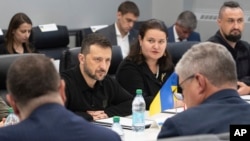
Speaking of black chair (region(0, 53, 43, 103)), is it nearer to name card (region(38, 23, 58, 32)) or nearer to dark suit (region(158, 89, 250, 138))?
dark suit (region(158, 89, 250, 138))

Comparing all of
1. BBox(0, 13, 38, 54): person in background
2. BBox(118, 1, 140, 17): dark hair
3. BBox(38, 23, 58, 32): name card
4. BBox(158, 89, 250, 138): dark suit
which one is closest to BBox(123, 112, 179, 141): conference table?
BBox(158, 89, 250, 138): dark suit

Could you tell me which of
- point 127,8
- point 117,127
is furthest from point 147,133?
point 127,8

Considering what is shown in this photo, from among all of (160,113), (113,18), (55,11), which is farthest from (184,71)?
(113,18)

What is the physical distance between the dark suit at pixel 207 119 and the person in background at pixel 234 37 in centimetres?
284

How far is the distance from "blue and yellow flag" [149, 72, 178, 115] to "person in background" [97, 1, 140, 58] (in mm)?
2525

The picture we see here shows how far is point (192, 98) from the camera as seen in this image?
240 cm

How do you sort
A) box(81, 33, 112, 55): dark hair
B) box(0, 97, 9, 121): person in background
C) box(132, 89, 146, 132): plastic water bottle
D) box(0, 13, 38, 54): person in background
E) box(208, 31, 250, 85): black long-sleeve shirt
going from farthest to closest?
box(0, 13, 38, 54): person in background
box(208, 31, 250, 85): black long-sleeve shirt
box(81, 33, 112, 55): dark hair
box(0, 97, 9, 121): person in background
box(132, 89, 146, 132): plastic water bottle

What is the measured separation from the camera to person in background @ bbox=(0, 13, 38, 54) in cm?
600

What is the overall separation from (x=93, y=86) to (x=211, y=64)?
1646 millimetres

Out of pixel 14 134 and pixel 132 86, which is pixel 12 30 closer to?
pixel 132 86

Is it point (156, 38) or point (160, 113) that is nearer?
point (160, 113)

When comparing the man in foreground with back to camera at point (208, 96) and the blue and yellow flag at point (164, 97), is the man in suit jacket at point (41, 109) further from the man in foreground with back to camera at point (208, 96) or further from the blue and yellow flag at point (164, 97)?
the blue and yellow flag at point (164, 97)

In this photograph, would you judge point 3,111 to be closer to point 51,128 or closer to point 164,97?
point 164,97

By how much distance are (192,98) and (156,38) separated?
6.68 feet
